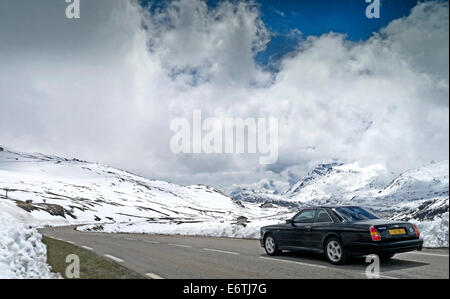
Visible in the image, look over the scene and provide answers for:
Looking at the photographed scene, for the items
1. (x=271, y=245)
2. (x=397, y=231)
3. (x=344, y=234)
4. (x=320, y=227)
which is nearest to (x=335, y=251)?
(x=344, y=234)

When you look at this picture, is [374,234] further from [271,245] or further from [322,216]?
[271,245]

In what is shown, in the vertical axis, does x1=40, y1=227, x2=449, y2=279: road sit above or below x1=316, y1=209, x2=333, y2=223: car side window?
below

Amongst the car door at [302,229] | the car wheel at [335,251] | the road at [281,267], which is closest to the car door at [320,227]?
the car door at [302,229]

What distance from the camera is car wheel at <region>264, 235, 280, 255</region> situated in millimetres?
12555

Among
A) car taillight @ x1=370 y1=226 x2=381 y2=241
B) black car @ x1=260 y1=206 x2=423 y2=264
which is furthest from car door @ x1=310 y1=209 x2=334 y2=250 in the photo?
car taillight @ x1=370 y1=226 x2=381 y2=241

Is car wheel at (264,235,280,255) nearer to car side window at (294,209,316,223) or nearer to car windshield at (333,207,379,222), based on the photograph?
car side window at (294,209,316,223)

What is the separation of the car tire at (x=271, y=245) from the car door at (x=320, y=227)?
6.57ft

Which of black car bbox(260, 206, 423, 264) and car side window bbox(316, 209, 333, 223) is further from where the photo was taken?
car side window bbox(316, 209, 333, 223)

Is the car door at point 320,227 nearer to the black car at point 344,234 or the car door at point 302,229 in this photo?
the black car at point 344,234

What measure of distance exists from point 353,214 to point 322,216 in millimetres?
945

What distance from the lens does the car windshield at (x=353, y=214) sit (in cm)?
1021

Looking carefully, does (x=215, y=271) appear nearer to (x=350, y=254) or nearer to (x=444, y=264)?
(x=350, y=254)
